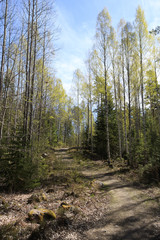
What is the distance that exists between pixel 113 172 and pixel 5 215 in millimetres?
7237

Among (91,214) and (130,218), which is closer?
(130,218)

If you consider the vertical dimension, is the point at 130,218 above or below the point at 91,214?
above

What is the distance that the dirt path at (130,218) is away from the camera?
3445 mm

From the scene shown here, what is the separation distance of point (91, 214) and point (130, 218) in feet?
3.75

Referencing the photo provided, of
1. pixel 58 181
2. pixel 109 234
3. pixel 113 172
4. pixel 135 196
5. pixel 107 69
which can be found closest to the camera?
pixel 109 234

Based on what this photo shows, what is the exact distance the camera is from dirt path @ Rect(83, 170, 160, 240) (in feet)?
11.3

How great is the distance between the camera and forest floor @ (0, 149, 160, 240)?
3.44 metres

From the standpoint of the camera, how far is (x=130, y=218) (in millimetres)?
4141

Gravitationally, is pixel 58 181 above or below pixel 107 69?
below

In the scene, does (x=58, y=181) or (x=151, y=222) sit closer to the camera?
(x=151, y=222)

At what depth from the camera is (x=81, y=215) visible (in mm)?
→ 4426

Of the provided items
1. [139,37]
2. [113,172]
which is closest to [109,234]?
[113,172]

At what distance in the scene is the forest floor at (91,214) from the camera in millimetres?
3439

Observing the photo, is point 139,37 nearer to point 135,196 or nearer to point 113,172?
point 113,172
